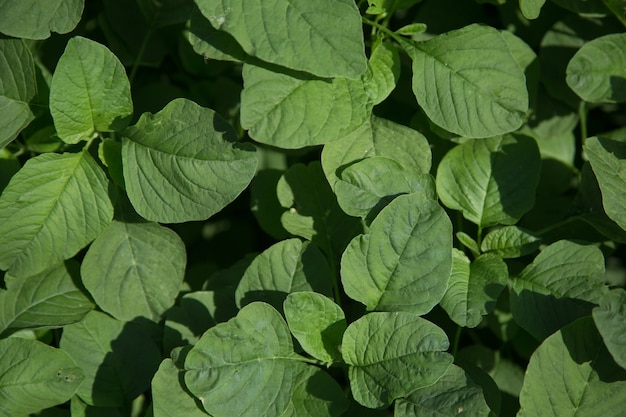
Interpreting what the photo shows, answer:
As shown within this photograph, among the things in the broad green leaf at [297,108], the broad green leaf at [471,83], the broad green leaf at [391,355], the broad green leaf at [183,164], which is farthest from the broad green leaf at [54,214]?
the broad green leaf at [471,83]

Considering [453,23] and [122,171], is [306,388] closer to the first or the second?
[122,171]

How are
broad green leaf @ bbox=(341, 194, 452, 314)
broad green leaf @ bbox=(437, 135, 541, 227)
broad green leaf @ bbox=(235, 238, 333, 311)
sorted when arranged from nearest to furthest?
broad green leaf @ bbox=(341, 194, 452, 314) < broad green leaf @ bbox=(235, 238, 333, 311) < broad green leaf @ bbox=(437, 135, 541, 227)

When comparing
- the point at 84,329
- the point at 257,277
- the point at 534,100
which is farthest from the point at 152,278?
the point at 534,100

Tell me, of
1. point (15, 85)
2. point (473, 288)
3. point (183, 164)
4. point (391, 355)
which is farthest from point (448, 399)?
point (15, 85)

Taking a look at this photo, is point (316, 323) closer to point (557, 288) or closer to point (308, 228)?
point (308, 228)

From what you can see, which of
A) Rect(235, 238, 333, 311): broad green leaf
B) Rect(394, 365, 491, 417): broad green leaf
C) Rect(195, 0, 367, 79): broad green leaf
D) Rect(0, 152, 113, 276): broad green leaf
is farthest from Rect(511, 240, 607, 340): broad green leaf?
Rect(0, 152, 113, 276): broad green leaf

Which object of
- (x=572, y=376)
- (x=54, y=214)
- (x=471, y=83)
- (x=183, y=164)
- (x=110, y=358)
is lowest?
(x=110, y=358)

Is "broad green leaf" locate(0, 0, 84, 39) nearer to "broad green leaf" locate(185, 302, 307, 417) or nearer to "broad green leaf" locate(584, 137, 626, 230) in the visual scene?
"broad green leaf" locate(185, 302, 307, 417)
